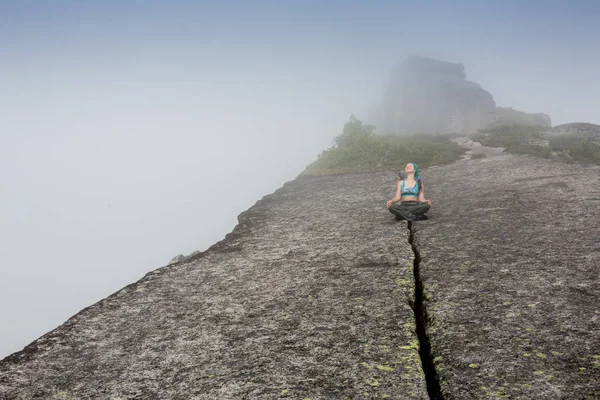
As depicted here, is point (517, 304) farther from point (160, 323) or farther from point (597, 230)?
point (160, 323)

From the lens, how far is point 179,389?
5992 millimetres

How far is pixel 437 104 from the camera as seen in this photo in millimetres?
123312

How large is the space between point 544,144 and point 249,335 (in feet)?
113

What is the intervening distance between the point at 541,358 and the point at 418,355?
63.9 inches

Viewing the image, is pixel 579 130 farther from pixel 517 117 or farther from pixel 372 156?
pixel 517 117

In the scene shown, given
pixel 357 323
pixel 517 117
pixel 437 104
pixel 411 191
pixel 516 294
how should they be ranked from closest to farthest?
pixel 357 323
pixel 516 294
pixel 411 191
pixel 517 117
pixel 437 104

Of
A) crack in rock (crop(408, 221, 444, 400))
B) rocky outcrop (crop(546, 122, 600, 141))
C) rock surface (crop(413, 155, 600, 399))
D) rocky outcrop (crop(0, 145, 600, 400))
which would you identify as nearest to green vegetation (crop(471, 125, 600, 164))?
rocky outcrop (crop(546, 122, 600, 141))

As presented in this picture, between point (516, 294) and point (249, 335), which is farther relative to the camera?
point (516, 294)

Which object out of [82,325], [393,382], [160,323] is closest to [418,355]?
[393,382]

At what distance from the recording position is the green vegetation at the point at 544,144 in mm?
29509

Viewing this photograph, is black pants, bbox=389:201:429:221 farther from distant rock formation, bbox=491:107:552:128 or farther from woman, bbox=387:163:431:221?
distant rock formation, bbox=491:107:552:128

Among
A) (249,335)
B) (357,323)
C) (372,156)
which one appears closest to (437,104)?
(372,156)

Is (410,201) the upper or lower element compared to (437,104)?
lower

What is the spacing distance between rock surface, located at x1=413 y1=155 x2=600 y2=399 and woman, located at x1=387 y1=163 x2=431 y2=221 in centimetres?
66
